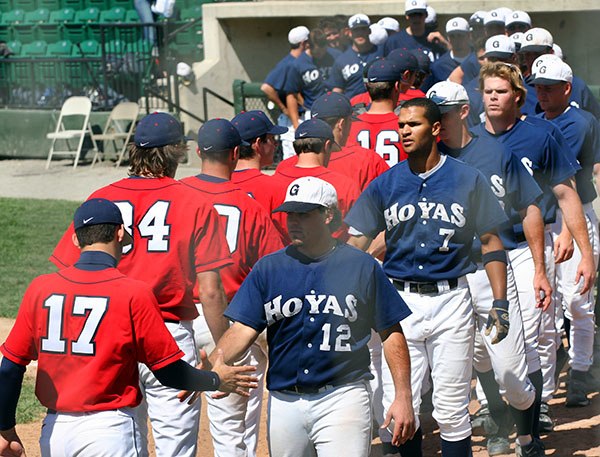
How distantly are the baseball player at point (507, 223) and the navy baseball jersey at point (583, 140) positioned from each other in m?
1.21

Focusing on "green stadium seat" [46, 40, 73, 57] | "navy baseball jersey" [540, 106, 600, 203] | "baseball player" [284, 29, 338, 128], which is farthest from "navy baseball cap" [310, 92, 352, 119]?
"green stadium seat" [46, 40, 73, 57]

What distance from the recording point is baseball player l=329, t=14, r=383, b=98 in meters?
10.1

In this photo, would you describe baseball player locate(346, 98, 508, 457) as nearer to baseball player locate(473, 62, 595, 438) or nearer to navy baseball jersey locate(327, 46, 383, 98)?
baseball player locate(473, 62, 595, 438)

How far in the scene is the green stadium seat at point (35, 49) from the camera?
18.3 meters

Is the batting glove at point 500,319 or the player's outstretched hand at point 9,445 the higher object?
the batting glove at point 500,319

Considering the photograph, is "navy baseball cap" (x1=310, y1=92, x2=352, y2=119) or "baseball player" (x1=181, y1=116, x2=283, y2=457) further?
"navy baseball cap" (x1=310, y1=92, x2=352, y2=119)

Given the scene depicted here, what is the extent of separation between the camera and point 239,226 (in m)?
5.10

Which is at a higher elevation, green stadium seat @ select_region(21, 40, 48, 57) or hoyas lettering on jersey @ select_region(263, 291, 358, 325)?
hoyas lettering on jersey @ select_region(263, 291, 358, 325)

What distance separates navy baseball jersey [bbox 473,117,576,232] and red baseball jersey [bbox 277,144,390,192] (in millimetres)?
738

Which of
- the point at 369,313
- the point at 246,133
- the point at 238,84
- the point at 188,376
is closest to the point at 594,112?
the point at 246,133

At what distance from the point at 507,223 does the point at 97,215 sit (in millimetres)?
2277

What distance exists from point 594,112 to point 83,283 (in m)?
4.65

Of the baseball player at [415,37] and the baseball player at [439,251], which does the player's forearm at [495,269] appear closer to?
the baseball player at [439,251]

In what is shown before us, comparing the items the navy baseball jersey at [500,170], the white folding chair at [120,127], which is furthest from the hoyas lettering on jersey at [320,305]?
the white folding chair at [120,127]
